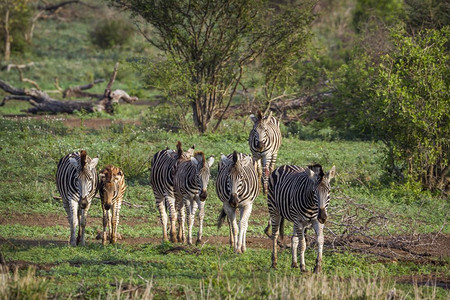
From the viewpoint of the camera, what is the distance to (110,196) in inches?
464

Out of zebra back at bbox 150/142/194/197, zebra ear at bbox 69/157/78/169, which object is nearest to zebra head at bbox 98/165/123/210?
zebra ear at bbox 69/157/78/169

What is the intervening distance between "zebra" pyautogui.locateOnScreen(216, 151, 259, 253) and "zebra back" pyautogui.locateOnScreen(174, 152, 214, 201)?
1.05 feet

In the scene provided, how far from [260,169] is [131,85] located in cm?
1926

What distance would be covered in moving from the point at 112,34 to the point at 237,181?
33778mm

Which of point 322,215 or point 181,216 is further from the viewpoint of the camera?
point 181,216

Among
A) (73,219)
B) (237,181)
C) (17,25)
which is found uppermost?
(17,25)

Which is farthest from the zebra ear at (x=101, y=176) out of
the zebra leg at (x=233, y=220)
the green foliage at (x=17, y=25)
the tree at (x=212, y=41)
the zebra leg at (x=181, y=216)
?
the green foliage at (x=17, y=25)

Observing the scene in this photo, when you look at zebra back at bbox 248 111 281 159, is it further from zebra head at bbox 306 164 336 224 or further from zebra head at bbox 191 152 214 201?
zebra head at bbox 306 164 336 224

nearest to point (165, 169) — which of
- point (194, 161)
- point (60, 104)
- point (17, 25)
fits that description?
point (194, 161)

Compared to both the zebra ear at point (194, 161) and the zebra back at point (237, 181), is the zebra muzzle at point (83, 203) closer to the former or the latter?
the zebra ear at point (194, 161)

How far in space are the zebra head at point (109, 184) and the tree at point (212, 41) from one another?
334 inches

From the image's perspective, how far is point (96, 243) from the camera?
12070mm

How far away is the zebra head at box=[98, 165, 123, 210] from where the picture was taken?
1173 centimetres

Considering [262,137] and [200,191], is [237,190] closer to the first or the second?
[200,191]
